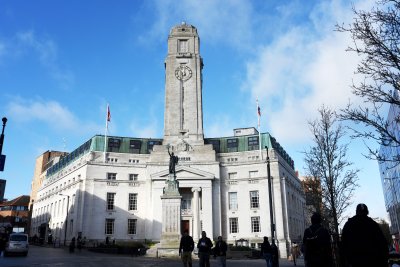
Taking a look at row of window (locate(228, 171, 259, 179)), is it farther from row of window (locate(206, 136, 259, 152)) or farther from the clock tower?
the clock tower

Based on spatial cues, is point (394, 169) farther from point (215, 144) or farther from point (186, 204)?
point (186, 204)

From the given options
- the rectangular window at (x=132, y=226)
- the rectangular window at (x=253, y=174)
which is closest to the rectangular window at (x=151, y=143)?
the rectangular window at (x=132, y=226)

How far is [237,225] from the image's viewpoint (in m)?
57.2

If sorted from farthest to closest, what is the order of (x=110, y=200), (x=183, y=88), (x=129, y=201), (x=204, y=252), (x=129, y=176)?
(x=183, y=88) < (x=129, y=176) < (x=129, y=201) < (x=110, y=200) < (x=204, y=252)

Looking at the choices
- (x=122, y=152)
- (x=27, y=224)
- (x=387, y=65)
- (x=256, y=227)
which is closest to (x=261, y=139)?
(x=256, y=227)

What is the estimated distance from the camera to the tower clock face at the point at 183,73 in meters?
64.4

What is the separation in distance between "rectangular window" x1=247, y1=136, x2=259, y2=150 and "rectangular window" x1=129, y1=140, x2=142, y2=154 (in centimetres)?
1872

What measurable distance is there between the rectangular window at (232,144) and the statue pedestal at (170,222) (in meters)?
34.1

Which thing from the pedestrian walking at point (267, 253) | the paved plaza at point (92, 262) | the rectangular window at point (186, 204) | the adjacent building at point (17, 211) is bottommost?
the paved plaza at point (92, 262)

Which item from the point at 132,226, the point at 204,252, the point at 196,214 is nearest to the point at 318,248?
the point at 204,252

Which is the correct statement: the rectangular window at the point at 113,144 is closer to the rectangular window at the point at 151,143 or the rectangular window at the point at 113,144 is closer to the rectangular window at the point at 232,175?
the rectangular window at the point at 151,143

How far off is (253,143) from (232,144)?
3.71m

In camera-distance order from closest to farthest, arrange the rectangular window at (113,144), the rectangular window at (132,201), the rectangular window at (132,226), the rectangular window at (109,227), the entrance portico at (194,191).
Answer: the entrance portico at (194,191)
the rectangular window at (109,227)
the rectangular window at (132,226)
the rectangular window at (132,201)
the rectangular window at (113,144)

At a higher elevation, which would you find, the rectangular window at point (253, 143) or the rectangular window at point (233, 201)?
the rectangular window at point (253, 143)
